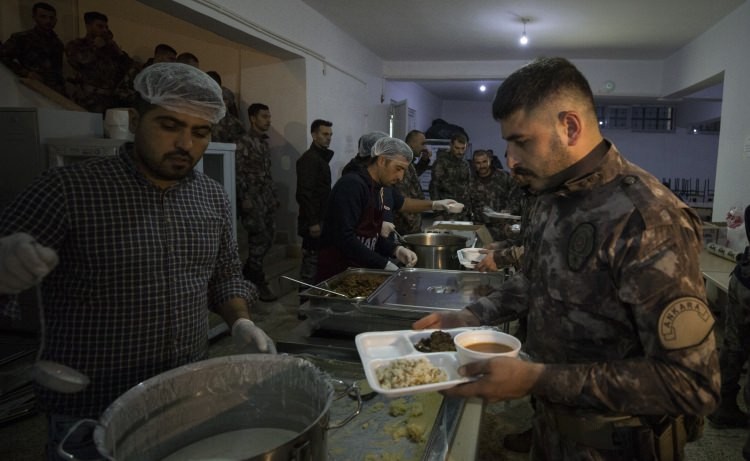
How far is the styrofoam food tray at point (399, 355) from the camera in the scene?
94 centimetres

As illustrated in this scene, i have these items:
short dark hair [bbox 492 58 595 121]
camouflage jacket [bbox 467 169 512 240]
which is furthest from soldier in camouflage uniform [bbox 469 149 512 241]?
short dark hair [bbox 492 58 595 121]

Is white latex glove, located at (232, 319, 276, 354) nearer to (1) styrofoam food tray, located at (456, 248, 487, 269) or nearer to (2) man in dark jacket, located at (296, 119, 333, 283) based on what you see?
(1) styrofoam food tray, located at (456, 248, 487, 269)

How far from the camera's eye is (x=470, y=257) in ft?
7.68

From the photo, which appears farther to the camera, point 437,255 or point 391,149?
point 391,149

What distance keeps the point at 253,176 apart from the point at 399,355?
366 centimetres

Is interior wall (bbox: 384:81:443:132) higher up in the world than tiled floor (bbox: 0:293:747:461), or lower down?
higher up

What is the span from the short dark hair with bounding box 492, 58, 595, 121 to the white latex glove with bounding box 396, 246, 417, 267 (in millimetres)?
1499

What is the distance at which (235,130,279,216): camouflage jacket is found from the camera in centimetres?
442

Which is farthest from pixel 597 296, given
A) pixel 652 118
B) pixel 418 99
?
pixel 652 118

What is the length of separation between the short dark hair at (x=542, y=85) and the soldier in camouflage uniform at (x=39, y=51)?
12.3 feet

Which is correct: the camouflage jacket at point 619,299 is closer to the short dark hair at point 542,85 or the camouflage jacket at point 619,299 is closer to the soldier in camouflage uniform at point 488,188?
the short dark hair at point 542,85

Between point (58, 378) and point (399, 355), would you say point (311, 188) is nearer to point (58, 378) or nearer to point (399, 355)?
point (399, 355)

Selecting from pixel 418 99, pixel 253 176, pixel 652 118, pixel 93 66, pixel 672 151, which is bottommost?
pixel 253 176

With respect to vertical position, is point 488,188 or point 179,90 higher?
point 179,90
